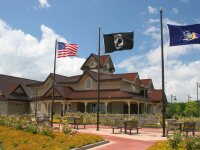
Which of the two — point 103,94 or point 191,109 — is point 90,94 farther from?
point 191,109

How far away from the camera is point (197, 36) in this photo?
66.7ft

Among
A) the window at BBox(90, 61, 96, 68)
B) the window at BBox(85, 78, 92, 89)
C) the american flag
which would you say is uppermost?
the window at BBox(90, 61, 96, 68)

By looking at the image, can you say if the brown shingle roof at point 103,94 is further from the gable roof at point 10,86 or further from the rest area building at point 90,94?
the gable roof at point 10,86

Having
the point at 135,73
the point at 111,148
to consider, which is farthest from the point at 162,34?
the point at 135,73

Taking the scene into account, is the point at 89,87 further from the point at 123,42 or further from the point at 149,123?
the point at 123,42

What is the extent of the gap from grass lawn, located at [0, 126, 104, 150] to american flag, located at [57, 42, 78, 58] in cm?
1303

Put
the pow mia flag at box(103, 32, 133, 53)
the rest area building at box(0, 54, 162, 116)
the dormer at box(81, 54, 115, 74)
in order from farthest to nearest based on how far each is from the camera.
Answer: the dormer at box(81, 54, 115, 74) < the rest area building at box(0, 54, 162, 116) < the pow mia flag at box(103, 32, 133, 53)

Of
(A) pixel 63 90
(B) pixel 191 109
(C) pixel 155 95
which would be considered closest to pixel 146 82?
(C) pixel 155 95

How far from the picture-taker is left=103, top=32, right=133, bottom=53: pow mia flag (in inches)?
1001

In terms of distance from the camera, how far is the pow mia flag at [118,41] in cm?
2542

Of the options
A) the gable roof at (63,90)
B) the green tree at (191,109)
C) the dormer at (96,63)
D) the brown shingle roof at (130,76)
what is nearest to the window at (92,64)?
the dormer at (96,63)

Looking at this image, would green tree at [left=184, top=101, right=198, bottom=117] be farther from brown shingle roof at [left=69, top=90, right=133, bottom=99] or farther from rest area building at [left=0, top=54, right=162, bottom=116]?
brown shingle roof at [left=69, top=90, right=133, bottom=99]

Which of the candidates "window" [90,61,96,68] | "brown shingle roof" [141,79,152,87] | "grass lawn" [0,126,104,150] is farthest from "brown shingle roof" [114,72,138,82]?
"grass lawn" [0,126,104,150]

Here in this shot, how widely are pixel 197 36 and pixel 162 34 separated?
3.38 meters
